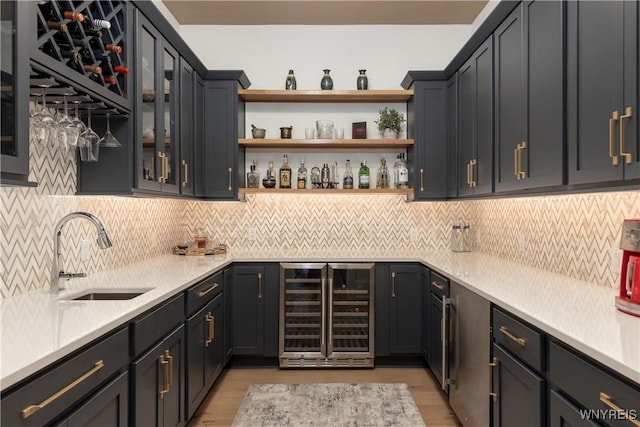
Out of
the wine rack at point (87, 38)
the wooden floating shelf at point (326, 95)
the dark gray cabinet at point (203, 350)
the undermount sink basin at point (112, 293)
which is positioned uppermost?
the wooden floating shelf at point (326, 95)

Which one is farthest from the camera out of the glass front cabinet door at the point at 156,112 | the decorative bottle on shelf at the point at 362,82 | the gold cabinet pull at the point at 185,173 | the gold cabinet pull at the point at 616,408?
the decorative bottle on shelf at the point at 362,82

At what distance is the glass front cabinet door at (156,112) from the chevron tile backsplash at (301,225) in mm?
361

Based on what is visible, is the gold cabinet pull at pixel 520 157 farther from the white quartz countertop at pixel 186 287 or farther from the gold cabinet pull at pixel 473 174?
the gold cabinet pull at pixel 473 174

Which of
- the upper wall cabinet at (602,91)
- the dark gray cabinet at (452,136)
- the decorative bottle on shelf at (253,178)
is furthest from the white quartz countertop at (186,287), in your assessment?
the decorative bottle on shelf at (253,178)

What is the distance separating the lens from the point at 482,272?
267 centimetres

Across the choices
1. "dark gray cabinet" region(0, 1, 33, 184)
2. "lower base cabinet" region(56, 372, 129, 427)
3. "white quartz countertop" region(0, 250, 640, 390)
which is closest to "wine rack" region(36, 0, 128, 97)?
"dark gray cabinet" region(0, 1, 33, 184)

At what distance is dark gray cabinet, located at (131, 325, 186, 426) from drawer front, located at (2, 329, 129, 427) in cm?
20

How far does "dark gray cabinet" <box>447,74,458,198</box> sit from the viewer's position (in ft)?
11.6

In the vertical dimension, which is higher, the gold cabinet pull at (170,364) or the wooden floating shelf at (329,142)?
the wooden floating shelf at (329,142)

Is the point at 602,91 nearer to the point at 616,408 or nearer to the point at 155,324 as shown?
the point at 616,408

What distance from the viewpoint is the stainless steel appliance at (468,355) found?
6.97 ft

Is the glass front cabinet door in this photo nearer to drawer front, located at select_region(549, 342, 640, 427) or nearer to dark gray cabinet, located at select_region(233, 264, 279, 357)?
dark gray cabinet, located at select_region(233, 264, 279, 357)

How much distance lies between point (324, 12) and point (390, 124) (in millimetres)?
1162

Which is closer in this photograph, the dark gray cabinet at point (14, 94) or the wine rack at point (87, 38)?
the dark gray cabinet at point (14, 94)
